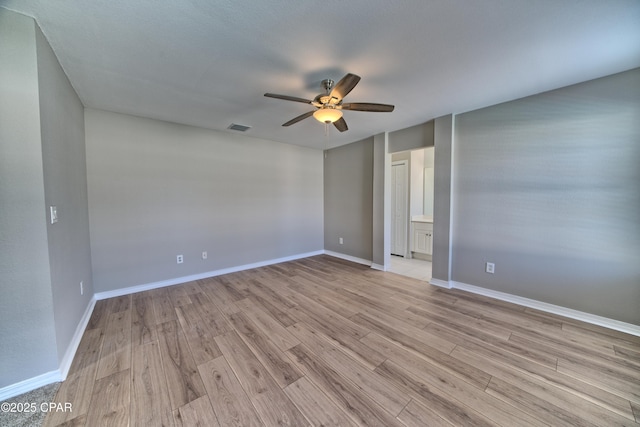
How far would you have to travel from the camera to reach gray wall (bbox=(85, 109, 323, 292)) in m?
2.81

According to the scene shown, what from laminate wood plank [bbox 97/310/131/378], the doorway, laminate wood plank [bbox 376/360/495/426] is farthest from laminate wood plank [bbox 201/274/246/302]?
the doorway

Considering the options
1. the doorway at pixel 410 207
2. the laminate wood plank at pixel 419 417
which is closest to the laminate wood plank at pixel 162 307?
the laminate wood plank at pixel 419 417

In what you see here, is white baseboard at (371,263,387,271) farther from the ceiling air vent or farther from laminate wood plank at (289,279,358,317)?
the ceiling air vent

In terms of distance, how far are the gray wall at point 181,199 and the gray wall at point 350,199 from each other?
2.50ft

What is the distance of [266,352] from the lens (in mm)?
1821

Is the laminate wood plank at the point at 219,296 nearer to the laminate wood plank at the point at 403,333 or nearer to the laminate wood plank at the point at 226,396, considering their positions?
the laminate wood plank at the point at 226,396

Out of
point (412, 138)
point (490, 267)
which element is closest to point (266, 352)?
point (490, 267)

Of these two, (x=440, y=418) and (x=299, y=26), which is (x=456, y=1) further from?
(x=440, y=418)

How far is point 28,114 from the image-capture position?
1397 millimetres

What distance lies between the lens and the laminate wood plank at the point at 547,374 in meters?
1.37

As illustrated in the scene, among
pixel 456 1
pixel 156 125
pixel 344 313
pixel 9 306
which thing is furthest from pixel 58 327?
pixel 456 1

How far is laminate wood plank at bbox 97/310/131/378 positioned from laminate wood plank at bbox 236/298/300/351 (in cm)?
102

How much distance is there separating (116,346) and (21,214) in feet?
4.20

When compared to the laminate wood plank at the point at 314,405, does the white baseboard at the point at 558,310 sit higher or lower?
higher
